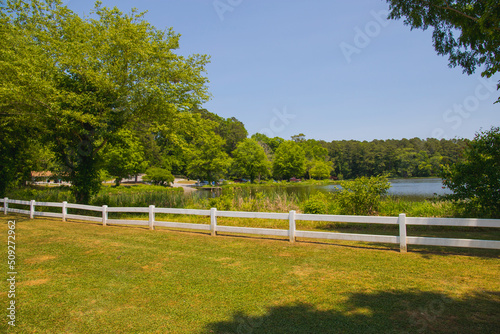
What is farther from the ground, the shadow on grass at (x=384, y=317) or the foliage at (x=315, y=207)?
the foliage at (x=315, y=207)

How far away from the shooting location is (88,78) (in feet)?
52.7

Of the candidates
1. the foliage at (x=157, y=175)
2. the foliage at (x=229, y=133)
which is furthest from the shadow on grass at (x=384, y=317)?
the foliage at (x=229, y=133)

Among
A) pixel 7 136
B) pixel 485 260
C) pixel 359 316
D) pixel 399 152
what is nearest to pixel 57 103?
pixel 7 136

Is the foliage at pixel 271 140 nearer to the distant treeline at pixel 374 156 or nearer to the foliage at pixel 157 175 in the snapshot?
the distant treeline at pixel 374 156

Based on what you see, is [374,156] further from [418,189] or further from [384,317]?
[384,317]

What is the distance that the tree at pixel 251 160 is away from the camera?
70.6 metres

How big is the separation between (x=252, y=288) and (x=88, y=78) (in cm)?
1518

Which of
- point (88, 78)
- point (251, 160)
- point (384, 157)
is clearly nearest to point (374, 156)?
point (384, 157)

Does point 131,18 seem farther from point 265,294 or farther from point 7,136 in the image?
point 265,294

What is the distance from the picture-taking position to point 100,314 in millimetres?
4719

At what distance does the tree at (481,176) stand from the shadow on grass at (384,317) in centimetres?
753

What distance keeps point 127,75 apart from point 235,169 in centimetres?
5787

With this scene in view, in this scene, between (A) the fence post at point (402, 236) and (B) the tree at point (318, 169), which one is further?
(B) the tree at point (318, 169)

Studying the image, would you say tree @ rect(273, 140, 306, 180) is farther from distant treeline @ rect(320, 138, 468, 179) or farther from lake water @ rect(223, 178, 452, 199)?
distant treeline @ rect(320, 138, 468, 179)
